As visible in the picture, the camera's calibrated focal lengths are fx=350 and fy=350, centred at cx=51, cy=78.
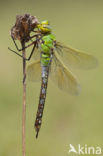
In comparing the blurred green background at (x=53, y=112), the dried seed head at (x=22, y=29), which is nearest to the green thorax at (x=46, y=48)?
the dried seed head at (x=22, y=29)

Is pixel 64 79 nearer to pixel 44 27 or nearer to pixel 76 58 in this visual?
pixel 76 58

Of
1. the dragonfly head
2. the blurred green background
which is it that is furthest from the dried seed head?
the blurred green background

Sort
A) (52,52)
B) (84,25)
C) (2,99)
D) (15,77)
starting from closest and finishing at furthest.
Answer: (52,52) → (2,99) → (15,77) → (84,25)

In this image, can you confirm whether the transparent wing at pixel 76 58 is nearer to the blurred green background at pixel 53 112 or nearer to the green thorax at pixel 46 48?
the green thorax at pixel 46 48

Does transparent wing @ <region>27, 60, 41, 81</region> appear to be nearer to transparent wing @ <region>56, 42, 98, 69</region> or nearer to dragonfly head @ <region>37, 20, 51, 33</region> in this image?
transparent wing @ <region>56, 42, 98, 69</region>

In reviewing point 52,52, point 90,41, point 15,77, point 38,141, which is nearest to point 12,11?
point 90,41

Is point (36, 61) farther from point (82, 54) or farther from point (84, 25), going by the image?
point (84, 25)

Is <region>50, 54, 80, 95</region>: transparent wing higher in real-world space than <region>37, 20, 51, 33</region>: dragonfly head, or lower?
lower

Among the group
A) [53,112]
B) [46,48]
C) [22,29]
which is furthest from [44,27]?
[53,112]

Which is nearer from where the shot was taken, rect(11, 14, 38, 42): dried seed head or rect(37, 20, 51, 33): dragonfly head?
rect(11, 14, 38, 42): dried seed head
